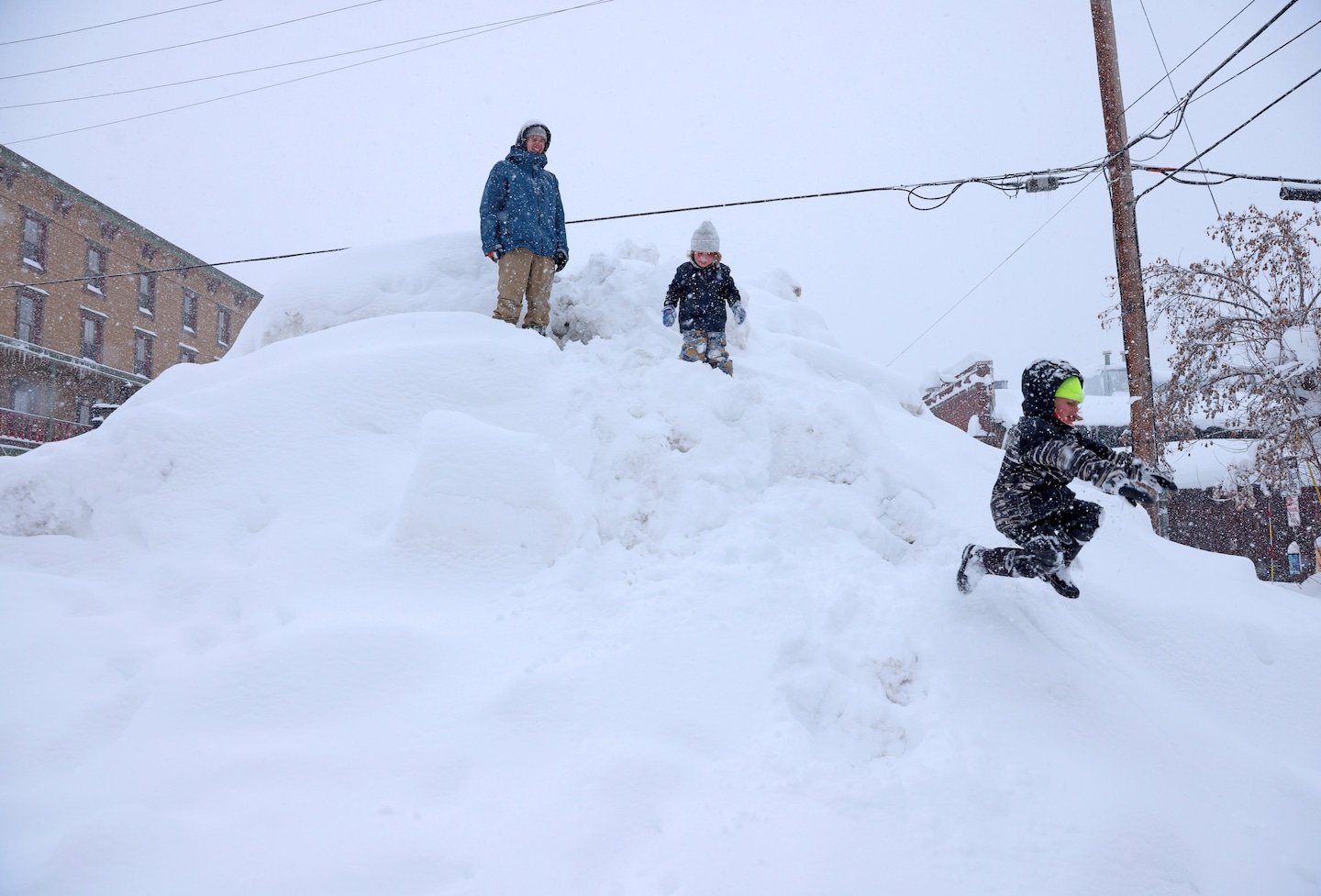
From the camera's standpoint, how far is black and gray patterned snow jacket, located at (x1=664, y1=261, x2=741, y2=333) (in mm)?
6332

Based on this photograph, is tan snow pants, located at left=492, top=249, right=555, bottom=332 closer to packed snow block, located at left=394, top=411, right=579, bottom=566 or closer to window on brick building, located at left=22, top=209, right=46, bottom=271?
packed snow block, located at left=394, top=411, right=579, bottom=566

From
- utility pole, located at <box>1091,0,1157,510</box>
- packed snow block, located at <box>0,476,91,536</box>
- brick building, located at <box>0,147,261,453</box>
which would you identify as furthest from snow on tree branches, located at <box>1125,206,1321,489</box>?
brick building, located at <box>0,147,261,453</box>

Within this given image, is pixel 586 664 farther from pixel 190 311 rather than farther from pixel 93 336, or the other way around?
pixel 190 311

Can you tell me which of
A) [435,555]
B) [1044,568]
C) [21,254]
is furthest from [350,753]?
[21,254]

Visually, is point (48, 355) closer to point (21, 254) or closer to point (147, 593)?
point (21, 254)

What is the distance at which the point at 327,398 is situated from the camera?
4.96 m

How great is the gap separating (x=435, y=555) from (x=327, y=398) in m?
1.75

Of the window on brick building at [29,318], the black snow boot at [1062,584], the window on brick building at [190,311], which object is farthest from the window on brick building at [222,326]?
the black snow boot at [1062,584]

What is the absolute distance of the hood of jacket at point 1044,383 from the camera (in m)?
3.59

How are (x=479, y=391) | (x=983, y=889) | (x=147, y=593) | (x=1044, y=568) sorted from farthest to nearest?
(x=479, y=391) < (x=147, y=593) < (x=1044, y=568) < (x=983, y=889)

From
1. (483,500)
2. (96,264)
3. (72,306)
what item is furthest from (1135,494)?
(96,264)

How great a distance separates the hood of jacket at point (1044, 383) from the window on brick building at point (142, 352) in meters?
37.2

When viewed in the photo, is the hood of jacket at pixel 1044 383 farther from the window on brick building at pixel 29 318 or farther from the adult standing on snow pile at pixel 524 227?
the window on brick building at pixel 29 318

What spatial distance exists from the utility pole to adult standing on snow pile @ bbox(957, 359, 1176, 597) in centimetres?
553
